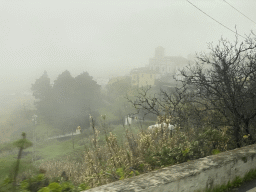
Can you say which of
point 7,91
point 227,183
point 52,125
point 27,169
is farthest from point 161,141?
point 7,91

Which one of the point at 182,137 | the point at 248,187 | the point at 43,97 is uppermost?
the point at 43,97

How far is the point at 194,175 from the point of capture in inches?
93.8

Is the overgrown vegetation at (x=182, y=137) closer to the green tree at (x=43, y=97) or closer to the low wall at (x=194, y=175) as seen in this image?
the low wall at (x=194, y=175)

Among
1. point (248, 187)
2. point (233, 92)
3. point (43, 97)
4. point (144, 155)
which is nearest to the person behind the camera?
point (248, 187)

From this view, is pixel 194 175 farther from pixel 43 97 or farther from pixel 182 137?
pixel 43 97

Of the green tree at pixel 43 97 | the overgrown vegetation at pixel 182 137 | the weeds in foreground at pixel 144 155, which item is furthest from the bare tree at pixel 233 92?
the green tree at pixel 43 97

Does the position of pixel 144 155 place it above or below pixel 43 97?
below

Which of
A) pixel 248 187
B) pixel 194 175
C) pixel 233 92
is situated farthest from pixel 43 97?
pixel 194 175

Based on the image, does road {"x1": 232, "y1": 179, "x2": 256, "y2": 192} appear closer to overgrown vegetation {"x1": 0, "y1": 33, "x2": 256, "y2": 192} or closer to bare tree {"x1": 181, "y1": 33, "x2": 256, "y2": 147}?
overgrown vegetation {"x1": 0, "y1": 33, "x2": 256, "y2": 192}

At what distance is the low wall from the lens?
204 cm

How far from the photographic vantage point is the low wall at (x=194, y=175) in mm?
2045

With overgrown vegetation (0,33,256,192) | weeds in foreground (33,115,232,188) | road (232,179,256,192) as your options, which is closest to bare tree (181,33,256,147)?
overgrown vegetation (0,33,256,192)

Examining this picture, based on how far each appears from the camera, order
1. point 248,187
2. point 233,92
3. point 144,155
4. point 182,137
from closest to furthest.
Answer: point 248,187 → point 144,155 → point 182,137 → point 233,92

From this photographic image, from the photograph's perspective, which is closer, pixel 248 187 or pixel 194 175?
pixel 194 175
